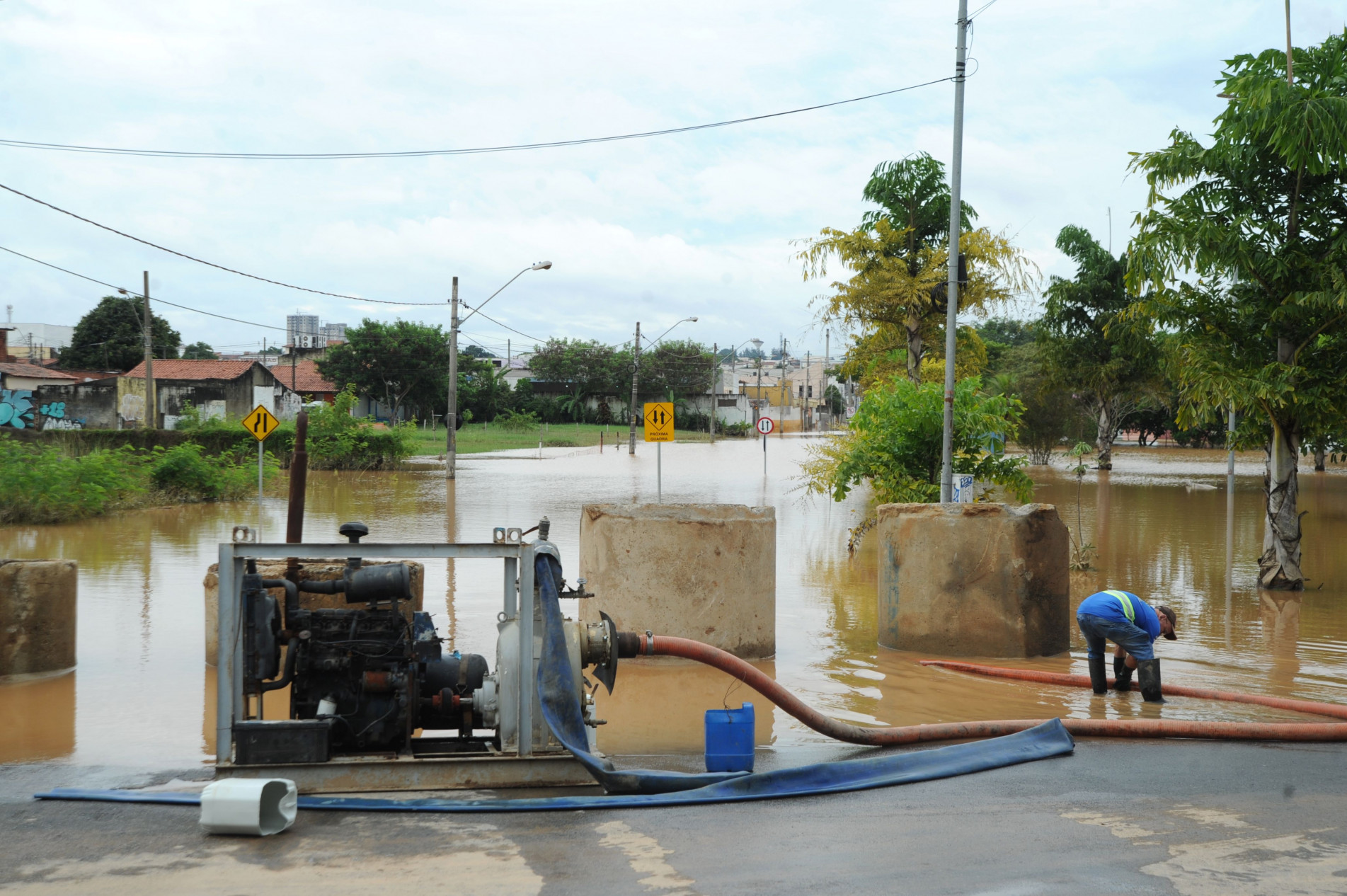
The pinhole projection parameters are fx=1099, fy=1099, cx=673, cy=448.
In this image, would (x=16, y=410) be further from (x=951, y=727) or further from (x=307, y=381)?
(x=951, y=727)

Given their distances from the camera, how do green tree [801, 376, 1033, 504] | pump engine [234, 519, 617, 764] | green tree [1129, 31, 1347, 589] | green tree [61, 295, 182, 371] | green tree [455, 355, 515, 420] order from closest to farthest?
pump engine [234, 519, 617, 764] → green tree [1129, 31, 1347, 589] → green tree [801, 376, 1033, 504] → green tree [61, 295, 182, 371] → green tree [455, 355, 515, 420]

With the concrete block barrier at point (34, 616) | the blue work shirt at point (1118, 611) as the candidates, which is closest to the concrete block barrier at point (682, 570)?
the blue work shirt at point (1118, 611)

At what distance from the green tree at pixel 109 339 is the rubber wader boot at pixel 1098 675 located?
74737mm

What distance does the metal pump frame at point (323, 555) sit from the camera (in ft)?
17.2

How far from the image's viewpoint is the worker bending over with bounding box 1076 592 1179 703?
25.7 ft

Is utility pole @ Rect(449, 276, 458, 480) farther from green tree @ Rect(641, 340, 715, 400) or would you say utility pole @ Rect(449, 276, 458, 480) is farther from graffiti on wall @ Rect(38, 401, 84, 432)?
green tree @ Rect(641, 340, 715, 400)

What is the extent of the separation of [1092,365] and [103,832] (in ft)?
144

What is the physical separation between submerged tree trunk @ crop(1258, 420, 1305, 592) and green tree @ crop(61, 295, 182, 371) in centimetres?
7179

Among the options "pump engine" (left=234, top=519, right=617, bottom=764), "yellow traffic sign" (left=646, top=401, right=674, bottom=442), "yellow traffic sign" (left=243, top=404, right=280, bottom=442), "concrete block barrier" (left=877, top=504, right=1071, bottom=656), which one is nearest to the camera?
"pump engine" (left=234, top=519, right=617, bottom=764)

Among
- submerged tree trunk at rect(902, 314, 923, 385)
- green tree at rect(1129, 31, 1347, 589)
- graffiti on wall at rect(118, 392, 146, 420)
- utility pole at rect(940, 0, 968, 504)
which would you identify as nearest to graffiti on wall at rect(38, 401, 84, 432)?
graffiti on wall at rect(118, 392, 146, 420)

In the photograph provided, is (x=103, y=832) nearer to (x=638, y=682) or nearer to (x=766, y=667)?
(x=638, y=682)

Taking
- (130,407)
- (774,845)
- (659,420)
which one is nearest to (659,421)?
(659,420)

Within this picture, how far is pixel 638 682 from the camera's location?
27.6 feet

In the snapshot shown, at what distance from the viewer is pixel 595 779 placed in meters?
5.55
